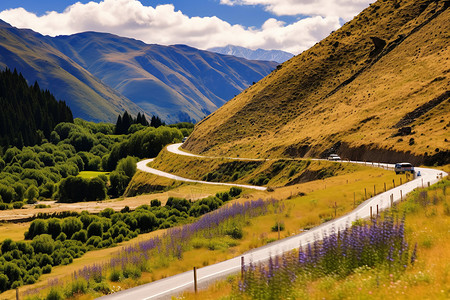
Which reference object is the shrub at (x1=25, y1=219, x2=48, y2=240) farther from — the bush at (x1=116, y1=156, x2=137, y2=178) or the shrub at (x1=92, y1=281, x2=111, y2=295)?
the bush at (x1=116, y1=156, x2=137, y2=178)

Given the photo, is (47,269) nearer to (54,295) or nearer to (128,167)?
(54,295)

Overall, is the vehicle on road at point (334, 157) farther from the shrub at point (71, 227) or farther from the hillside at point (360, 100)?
the shrub at point (71, 227)

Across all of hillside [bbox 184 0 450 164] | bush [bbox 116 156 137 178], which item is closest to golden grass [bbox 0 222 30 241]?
hillside [bbox 184 0 450 164]

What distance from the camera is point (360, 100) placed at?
346 ft

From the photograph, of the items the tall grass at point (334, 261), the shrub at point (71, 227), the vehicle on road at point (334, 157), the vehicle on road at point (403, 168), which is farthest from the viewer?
the vehicle on road at point (334, 157)

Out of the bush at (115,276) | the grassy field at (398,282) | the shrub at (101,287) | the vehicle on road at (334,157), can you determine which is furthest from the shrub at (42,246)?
the vehicle on road at (334,157)

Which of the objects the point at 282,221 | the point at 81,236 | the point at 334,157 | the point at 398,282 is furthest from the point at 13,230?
the point at 398,282

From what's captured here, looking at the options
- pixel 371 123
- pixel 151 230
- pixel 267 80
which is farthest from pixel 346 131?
pixel 267 80

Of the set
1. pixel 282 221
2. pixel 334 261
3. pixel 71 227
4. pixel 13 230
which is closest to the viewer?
pixel 334 261

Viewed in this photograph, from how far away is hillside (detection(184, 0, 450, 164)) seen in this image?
3049 inches

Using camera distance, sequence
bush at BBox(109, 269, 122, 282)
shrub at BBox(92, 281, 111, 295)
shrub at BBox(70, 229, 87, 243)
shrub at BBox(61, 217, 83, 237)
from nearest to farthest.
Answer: shrub at BBox(92, 281, 111, 295)
bush at BBox(109, 269, 122, 282)
shrub at BBox(70, 229, 87, 243)
shrub at BBox(61, 217, 83, 237)

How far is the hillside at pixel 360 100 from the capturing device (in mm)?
77438

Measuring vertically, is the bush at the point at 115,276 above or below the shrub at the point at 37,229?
above

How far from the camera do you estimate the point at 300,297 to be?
1271 cm
